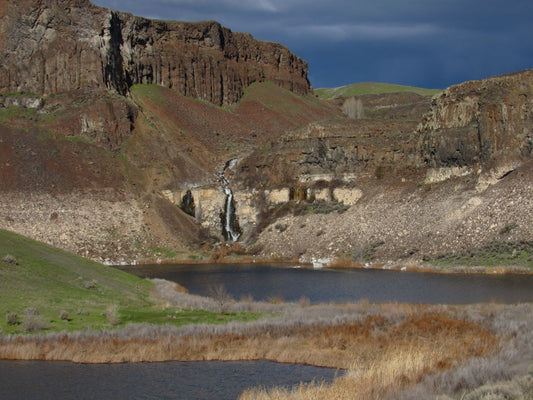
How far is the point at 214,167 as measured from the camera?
305 feet

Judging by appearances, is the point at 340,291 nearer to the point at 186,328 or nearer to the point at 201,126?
the point at 186,328

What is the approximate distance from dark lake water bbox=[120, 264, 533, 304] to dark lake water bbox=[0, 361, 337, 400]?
1558cm

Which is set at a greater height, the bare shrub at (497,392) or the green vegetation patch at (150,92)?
the green vegetation patch at (150,92)

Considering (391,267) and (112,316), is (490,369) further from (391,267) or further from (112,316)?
(391,267)

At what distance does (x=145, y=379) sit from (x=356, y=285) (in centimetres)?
2591

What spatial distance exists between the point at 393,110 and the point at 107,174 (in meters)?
91.4

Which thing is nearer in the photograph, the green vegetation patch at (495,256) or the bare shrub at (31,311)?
the bare shrub at (31,311)

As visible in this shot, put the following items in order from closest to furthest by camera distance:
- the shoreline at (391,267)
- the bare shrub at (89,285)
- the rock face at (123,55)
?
the bare shrub at (89,285), the shoreline at (391,267), the rock face at (123,55)

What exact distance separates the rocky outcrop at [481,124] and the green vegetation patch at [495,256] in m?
11.6

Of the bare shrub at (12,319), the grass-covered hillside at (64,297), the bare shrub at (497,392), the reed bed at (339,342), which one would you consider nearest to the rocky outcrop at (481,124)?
the reed bed at (339,342)

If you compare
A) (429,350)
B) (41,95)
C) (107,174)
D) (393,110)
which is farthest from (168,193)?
(393,110)

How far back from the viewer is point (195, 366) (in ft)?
63.5

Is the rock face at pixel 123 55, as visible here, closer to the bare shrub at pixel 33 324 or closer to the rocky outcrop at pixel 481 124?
the rocky outcrop at pixel 481 124

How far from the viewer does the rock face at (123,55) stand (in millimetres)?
88250
